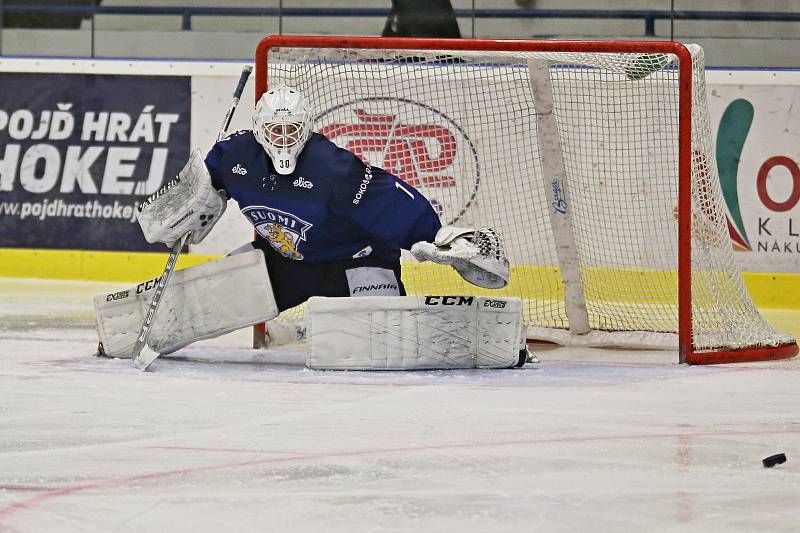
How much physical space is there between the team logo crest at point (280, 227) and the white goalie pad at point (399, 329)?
311mm

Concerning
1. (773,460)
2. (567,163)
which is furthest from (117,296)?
(773,460)

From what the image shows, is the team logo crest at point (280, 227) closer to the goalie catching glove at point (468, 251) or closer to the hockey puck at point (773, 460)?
the goalie catching glove at point (468, 251)

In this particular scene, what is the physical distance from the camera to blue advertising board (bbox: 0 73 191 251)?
823cm

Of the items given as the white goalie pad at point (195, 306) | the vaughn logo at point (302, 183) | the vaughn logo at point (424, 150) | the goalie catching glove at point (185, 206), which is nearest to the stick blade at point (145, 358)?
the white goalie pad at point (195, 306)

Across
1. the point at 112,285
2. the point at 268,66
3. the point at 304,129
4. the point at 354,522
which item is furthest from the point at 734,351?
the point at 112,285

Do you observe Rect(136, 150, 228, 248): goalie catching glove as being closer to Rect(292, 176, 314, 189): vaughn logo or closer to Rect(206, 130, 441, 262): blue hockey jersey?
Rect(206, 130, 441, 262): blue hockey jersey

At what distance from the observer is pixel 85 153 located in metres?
8.29

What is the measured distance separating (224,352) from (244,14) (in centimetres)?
376

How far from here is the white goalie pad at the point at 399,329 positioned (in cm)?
446

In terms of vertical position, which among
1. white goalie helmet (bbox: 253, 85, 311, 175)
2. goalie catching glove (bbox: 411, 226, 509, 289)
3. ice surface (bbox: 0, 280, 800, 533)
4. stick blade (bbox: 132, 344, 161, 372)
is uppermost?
white goalie helmet (bbox: 253, 85, 311, 175)

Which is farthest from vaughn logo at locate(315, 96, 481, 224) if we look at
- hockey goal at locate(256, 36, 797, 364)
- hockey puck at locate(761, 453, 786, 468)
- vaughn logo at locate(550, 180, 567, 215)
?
hockey puck at locate(761, 453, 786, 468)

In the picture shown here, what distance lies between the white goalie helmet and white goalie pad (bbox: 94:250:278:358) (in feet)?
1.26

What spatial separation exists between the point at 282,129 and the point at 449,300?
75cm

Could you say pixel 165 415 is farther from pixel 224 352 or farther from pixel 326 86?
pixel 326 86
